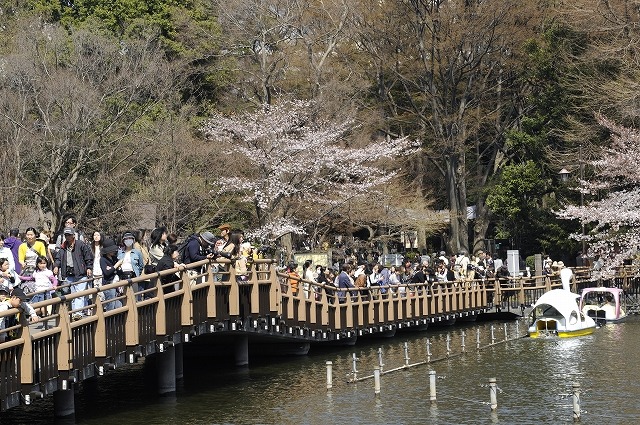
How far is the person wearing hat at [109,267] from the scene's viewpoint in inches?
851

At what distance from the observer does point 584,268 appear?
47875 mm

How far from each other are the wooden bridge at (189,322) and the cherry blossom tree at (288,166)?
32.2 ft

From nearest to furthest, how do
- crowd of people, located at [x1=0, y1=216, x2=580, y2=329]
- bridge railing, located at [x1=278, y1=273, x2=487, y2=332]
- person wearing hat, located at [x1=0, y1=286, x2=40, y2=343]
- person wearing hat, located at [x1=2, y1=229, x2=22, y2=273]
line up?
person wearing hat, located at [x1=0, y1=286, x2=40, y2=343] < crowd of people, located at [x1=0, y1=216, x2=580, y2=329] < person wearing hat, located at [x1=2, y1=229, x2=22, y2=273] < bridge railing, located at [x1=278, y1=273, x2=487, y2=332]

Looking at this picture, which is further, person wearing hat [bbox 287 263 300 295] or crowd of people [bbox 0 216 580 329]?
person wearing hat [bbox 287 263 300 295]

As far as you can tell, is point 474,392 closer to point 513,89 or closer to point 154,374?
point 154,374

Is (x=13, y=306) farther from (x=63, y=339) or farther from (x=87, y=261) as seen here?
(x=87, y=261)

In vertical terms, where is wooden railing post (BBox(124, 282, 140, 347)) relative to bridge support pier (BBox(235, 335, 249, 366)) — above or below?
above

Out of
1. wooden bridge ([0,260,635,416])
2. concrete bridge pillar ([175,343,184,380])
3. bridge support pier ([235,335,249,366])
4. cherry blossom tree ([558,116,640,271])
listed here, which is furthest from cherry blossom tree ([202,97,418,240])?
concrete bridge pillar ([175,343,184,380])

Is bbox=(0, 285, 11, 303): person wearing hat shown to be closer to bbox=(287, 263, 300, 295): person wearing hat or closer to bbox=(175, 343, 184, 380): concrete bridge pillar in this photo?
bbox=(175, 343, 184, 380): concrete bridge pillar

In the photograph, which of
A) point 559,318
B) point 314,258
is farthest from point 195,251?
point 559,318

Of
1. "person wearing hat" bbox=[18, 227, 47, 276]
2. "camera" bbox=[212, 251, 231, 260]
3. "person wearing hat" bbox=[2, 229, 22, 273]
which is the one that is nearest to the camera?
"person wearing hat" bbox=[18, 227, 47, 276]

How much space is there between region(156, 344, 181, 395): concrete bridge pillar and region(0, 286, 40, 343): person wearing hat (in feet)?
21.2

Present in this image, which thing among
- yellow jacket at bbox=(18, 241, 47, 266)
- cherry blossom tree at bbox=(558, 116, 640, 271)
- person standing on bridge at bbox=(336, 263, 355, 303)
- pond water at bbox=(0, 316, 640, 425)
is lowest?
pond water at bbox=(0, 316, 640, 425)

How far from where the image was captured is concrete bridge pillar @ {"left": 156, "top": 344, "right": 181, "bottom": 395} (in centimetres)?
2520
